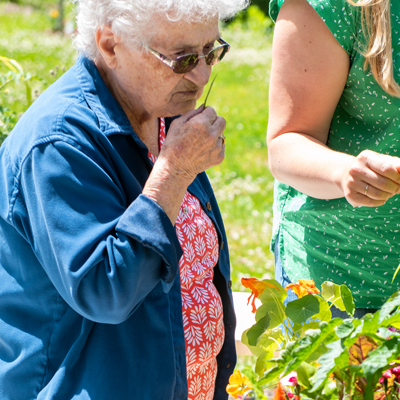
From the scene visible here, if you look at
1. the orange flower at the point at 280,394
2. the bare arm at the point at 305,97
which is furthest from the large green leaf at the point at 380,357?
the bare arm at the point at 305,97

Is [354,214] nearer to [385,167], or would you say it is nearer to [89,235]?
[385,167]

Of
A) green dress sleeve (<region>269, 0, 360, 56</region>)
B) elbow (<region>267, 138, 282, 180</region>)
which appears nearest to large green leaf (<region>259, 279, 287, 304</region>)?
elbow (<region>267, 138, 282, 180</region>)

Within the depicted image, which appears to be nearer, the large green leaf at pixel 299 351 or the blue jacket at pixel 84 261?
the large green leaf at pixel 299 351

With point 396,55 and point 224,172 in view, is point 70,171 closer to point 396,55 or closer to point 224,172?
point 396,55

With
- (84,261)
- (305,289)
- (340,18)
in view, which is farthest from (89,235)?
(340,18)

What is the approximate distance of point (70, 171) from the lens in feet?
4.00

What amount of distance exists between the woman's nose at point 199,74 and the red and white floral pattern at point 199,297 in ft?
0.89

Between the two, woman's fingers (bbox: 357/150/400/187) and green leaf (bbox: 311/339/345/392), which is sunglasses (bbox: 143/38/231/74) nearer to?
woman's fingers (bbox: 357/150/400/187)

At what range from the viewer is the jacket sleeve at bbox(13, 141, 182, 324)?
3.93 ft

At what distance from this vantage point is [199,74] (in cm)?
146

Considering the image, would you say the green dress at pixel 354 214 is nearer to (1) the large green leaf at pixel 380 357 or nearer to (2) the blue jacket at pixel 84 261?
(2) the blue jacket at pixel 84 261

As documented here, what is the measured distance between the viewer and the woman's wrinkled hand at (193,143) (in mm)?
1337

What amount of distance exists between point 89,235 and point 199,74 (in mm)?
540

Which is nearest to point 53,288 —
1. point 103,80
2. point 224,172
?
point 103,80
